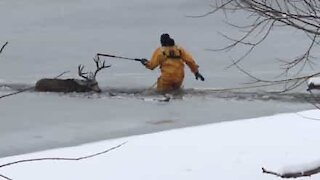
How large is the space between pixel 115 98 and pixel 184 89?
158cm

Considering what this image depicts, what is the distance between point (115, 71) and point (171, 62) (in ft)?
17.0

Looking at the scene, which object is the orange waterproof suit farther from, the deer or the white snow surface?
the white snow surface

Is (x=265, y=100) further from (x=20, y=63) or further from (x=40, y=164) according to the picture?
(x=20, y=63)

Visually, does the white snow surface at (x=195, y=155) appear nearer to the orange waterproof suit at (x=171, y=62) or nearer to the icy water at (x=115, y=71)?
the icy water at (x=115, y=71)

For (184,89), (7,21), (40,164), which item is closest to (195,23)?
(7,21)

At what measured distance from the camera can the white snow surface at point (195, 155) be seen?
281 inches


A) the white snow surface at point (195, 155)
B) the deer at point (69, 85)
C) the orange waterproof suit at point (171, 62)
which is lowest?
the white snow surface at point (195, 155)

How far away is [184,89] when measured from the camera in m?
15.6

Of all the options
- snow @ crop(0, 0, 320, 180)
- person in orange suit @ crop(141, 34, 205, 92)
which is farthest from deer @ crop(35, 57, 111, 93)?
person in orange suit @ crop(141, 34, 205, 92)

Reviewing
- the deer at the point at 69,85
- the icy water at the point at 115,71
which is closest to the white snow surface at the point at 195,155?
the icy water at the point at 115,71

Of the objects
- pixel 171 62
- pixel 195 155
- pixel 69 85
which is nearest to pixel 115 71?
pixel 69 85

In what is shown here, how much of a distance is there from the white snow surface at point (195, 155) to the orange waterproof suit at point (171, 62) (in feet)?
14.6

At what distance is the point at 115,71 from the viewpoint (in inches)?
774

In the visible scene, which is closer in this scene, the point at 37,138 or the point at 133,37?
the point at 37,138
